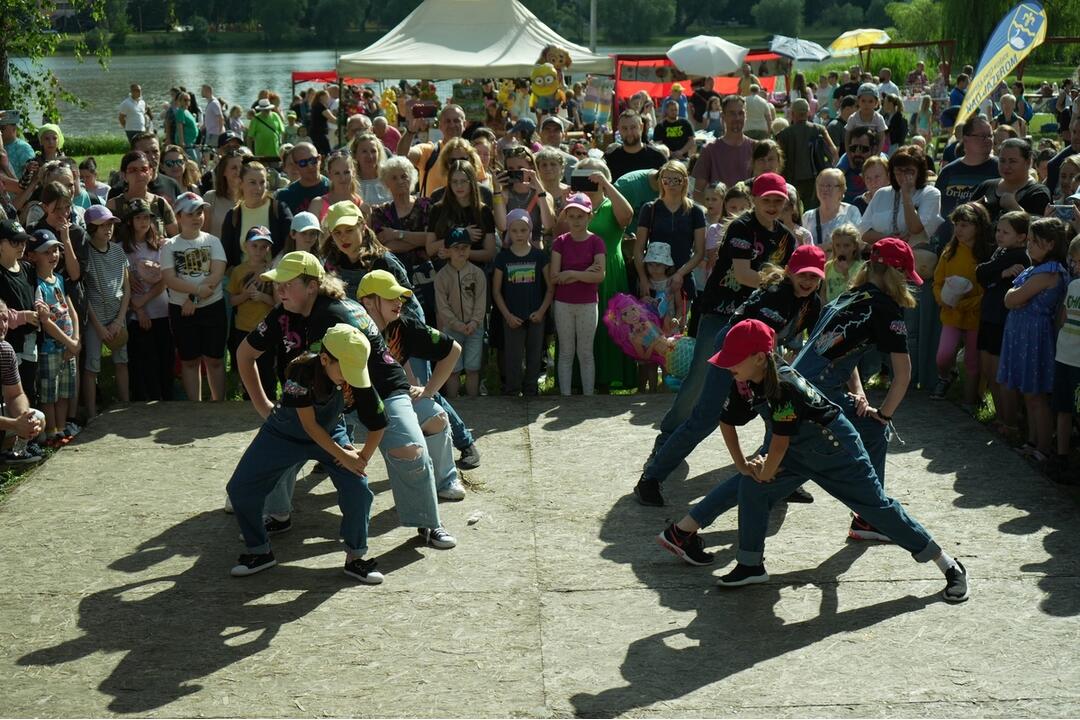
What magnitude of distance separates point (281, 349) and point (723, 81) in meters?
23.7

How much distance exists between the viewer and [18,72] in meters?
14.7

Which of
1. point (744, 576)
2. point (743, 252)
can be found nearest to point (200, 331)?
point (743, 252)

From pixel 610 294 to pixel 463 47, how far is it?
1383 cm

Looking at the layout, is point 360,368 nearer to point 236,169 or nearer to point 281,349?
point 281,349

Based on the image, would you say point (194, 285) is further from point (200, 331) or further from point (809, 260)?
point (809, 260)

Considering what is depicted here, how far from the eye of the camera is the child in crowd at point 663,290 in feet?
30.5

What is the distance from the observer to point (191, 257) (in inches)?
349

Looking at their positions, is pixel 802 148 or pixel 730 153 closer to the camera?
pixel 730 153

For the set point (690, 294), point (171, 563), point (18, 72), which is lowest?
point (171, 563)

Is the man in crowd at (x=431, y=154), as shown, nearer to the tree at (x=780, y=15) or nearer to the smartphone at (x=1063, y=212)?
the smartphone at (x=1063, y=212)

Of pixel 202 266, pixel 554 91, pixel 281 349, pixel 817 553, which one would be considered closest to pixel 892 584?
pixel 817 553

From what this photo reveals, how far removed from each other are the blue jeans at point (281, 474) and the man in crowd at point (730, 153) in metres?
6.50

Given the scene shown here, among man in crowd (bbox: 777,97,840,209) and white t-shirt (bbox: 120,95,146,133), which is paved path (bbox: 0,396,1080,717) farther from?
white t-shirt (bbox: 120,95,146,133)

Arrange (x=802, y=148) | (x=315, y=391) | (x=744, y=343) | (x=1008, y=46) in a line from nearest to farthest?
(x=744, y=343) < (x=315, y=391) < (x=1008, y=46) < (x=802, y=148)
